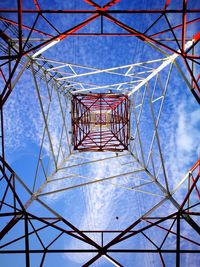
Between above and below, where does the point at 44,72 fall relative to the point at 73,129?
above

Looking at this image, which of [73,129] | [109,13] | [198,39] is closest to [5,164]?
[109,13]

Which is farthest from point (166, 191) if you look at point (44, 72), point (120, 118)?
point (120, 118)

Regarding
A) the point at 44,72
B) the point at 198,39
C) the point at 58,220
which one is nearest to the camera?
the point at 198,39

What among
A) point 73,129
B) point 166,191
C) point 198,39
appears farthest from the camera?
point 73,129

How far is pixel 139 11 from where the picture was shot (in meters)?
8.02

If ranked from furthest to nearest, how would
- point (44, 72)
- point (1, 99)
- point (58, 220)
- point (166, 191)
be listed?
point (44, 72), point (166, 191), point (58, 220), point (1, 99)

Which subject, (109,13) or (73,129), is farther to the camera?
(73,129)

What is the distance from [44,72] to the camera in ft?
41.6

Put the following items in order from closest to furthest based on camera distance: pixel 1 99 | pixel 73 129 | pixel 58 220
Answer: pixel 1 99, pixel 58 220, pixel 73 129

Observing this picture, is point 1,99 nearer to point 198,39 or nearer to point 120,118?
point 198,39

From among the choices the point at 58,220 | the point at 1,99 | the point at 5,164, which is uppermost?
the point at 1,99

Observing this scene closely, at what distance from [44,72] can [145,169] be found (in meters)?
6.91

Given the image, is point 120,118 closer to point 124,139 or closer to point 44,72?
point 124,139

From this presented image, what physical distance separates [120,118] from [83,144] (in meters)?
4.04
